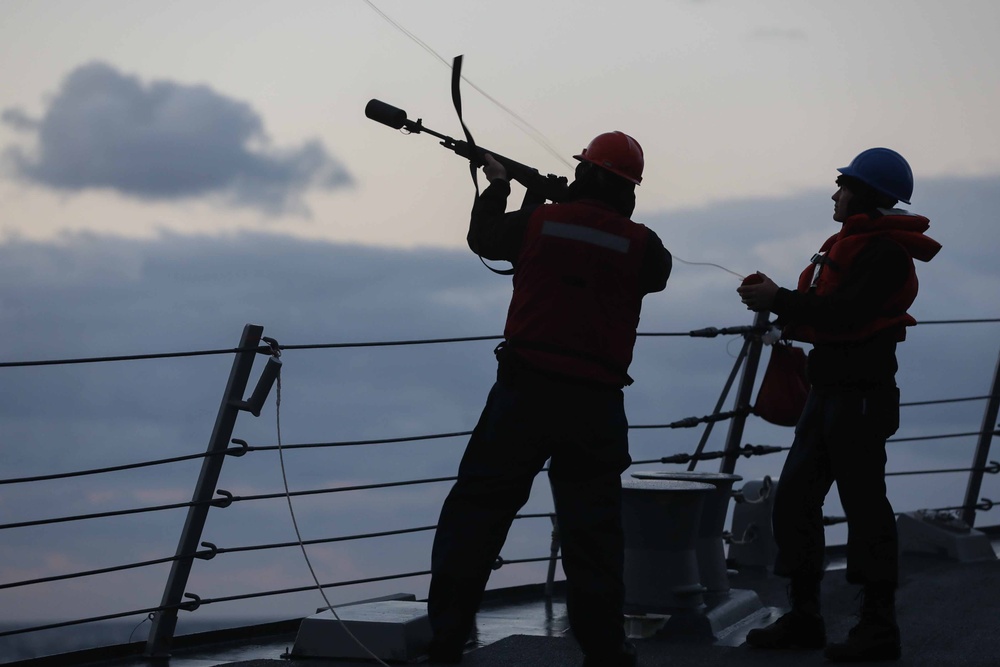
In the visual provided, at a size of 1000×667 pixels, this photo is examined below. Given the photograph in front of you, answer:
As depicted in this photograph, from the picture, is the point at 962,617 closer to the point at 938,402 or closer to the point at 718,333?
the point at 718,333

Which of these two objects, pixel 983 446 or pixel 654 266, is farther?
pixel 983 446

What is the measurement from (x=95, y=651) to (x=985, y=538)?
448cm

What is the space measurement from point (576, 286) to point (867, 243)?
97cm

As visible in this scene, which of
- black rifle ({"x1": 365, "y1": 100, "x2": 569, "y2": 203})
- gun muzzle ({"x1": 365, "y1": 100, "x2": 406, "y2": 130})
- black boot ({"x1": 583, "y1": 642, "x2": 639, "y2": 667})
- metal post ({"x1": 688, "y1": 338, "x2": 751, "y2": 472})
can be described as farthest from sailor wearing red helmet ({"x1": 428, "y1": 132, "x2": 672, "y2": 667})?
metal post ({"x1": 688, "y1": 338, "x2": 751, "y2": 472})

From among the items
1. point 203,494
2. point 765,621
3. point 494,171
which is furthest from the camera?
point 765,621

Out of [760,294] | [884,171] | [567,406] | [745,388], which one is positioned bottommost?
[567,406]

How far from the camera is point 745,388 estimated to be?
554 centimetres

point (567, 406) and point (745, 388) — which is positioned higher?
point (745, 388)

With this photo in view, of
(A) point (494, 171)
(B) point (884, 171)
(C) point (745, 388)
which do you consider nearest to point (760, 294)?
(B) point (884, 171)

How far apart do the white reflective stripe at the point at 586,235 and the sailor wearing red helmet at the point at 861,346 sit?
0.54m

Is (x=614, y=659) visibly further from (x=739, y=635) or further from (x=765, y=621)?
(x=765, y=621)

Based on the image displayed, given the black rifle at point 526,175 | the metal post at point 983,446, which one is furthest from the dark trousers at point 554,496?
the metal post at point 983,446

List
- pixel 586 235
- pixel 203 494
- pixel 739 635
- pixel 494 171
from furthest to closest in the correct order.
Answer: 1. pixel 739 635
2. pixel 203 494
3. pixel 494 171
4. pixel 586 235

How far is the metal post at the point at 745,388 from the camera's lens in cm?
552
